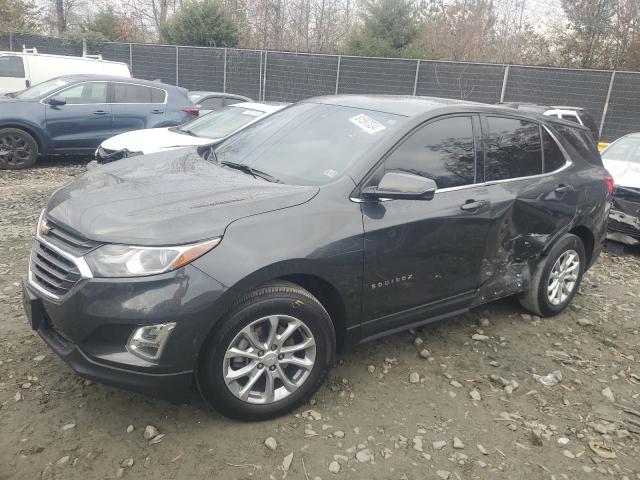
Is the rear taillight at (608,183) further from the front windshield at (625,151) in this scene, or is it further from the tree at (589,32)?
the tree at (589,32)

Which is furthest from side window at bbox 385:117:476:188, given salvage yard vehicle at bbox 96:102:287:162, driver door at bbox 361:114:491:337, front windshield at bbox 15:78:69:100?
front windshield at bbox 15:78:69:100

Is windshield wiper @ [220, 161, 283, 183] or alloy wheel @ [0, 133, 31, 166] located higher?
windshield wiper @ [220, 161, 283, 183]

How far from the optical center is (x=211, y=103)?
40.9ft

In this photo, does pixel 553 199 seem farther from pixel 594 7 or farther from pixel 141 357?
pixel 594 7

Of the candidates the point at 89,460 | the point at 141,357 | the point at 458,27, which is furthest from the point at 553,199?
the point at 458,27

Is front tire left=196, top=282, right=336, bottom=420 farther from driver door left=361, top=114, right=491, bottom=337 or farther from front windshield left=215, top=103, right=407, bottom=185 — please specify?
front windshield left=215, top=103, right=407, bottom=185

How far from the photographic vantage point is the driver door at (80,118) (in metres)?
8.82

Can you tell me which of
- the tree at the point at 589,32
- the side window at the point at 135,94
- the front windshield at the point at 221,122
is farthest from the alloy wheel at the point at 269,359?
the tree at the point at 589,32

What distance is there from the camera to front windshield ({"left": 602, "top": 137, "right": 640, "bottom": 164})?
295 inches

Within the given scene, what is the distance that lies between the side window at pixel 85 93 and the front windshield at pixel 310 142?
20.9 feet

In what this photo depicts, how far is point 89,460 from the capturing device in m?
2.53

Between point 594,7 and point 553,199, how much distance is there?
21.6m

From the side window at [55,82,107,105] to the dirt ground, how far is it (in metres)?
5.89

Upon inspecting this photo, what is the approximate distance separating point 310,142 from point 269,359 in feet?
4.80
